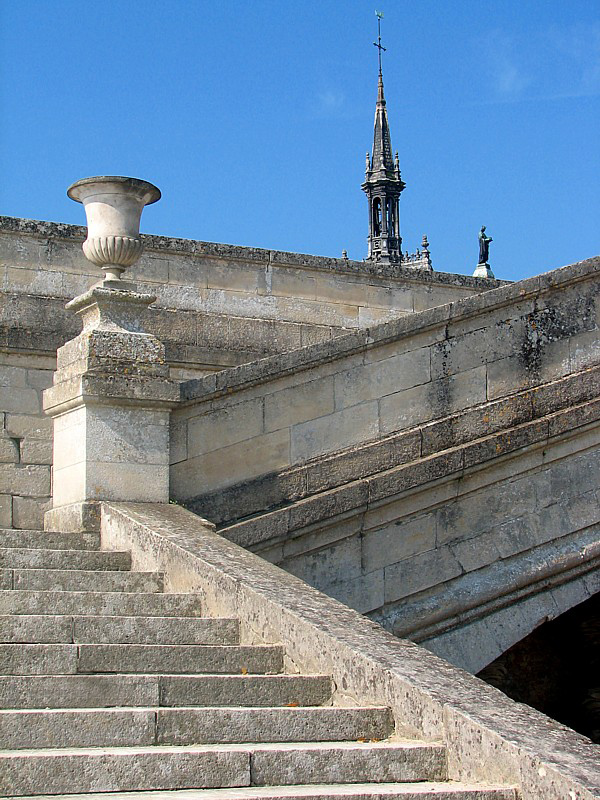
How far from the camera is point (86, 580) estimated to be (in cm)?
625

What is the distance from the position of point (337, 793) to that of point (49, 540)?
3263mm

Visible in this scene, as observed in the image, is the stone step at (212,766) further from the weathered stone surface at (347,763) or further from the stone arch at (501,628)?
the stone arch at (501,628)

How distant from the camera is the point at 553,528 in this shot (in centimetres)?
825

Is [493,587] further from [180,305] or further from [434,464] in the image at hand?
[180,305]

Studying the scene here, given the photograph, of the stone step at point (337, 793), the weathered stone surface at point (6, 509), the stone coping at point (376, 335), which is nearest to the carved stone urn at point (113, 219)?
the stone coping at point (376, 335)

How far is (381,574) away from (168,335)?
336 cm

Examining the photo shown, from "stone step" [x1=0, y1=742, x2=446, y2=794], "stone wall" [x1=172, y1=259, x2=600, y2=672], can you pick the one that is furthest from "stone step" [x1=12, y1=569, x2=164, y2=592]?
"stone step" [x1=0, y1=742, x2=446, y2=794]

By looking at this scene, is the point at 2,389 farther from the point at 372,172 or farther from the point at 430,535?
the point at 372,172

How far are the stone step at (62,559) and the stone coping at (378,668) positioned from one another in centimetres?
11

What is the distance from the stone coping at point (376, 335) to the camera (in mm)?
7645

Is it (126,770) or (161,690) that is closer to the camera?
(126,770)

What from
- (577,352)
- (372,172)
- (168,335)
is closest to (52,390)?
(168,335)

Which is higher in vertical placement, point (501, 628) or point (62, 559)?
point (62, 559)

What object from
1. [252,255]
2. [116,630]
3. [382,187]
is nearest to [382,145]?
[382,187]
